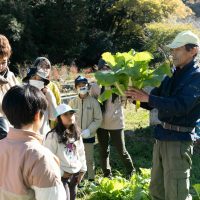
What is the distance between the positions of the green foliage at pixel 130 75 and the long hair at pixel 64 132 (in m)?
0.84

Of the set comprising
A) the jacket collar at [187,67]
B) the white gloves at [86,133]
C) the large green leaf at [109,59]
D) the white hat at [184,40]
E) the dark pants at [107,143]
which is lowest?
the dark pants at [107,143]

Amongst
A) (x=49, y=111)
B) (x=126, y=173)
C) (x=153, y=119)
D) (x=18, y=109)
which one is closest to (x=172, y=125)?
(x=49, y=111)

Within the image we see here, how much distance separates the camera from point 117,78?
3859 millimetres

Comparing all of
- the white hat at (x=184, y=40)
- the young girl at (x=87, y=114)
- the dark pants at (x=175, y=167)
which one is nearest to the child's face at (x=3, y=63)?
the white hat at (x=184, y=40)

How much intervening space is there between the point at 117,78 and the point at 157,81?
1.21 ft

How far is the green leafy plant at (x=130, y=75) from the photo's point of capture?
3854 millimetres

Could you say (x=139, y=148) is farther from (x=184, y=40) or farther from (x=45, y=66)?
(x=184, y=40)

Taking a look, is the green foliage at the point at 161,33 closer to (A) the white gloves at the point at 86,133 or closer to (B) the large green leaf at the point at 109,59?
(A) the white gloves at the point at 86,133

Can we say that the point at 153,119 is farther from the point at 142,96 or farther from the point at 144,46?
the point at 144,46

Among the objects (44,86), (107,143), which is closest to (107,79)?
(44,86)

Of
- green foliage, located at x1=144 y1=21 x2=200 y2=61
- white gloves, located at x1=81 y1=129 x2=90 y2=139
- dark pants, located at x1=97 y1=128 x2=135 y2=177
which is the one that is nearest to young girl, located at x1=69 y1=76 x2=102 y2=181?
white gloves, located at x1=81 y1=129 x2=90 y2=139

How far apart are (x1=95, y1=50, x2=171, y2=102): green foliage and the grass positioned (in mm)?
2225

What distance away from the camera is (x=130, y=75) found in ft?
12.6

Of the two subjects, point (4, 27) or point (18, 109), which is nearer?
point (18, 109)
